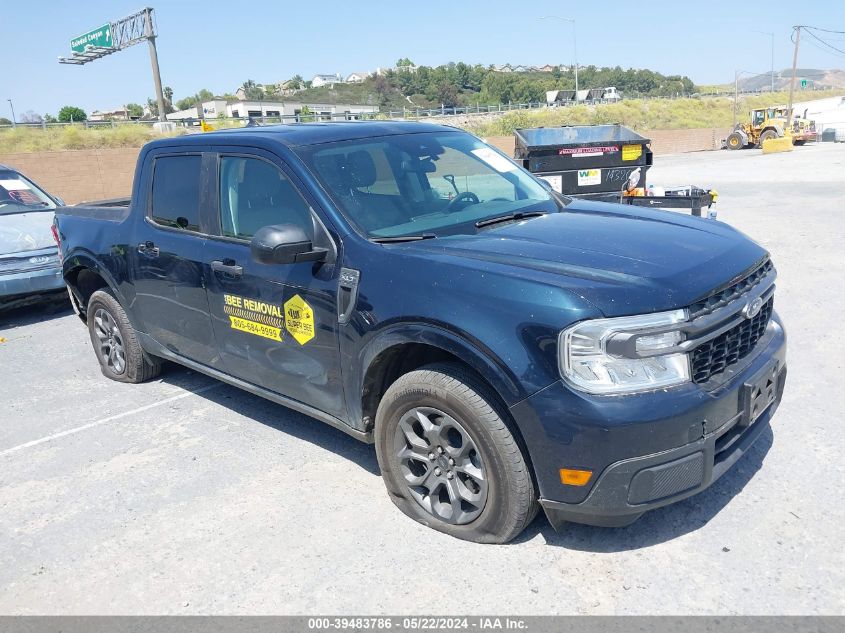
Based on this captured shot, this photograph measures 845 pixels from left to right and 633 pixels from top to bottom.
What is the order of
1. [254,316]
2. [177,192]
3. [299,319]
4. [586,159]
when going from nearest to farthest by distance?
[299,319] < [254,316] < [177,192] < [586,159]

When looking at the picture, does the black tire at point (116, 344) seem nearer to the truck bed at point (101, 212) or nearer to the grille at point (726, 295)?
the truck bed at point (101, 212)

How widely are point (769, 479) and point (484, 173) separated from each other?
233cm

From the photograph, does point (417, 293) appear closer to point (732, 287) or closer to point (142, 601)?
point (732, 287)

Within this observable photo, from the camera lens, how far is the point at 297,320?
11.9ft

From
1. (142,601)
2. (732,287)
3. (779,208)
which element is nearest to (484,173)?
(732,287)

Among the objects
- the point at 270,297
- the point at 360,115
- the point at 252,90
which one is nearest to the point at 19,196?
the point at 270,297

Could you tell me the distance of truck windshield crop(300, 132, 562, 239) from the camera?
3.56 meters

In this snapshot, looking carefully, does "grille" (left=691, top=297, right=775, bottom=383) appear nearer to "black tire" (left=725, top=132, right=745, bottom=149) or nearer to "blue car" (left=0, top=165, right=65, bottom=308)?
"blue car" (left=0, top=165, right=65, bottom=308)

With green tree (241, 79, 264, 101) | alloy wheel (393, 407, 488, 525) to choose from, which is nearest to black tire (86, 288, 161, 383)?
alloy wheel (393, 407, 488, 525)

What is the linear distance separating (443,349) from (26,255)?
6.54 meters

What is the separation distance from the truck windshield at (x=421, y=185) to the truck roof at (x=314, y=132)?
Answer: 0.24ft

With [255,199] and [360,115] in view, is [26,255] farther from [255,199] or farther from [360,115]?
[360,115]

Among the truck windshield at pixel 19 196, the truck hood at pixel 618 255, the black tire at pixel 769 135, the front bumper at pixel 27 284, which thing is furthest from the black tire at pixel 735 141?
the truck hood at pixel 618 255

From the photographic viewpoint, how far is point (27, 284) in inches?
301
